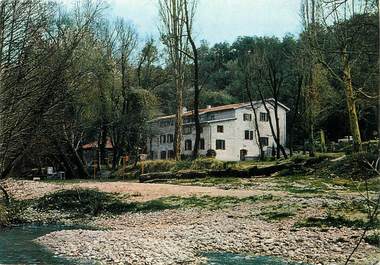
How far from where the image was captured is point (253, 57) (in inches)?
1937

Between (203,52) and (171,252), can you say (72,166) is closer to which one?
(203,52)

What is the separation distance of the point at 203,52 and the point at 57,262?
46.3 metres

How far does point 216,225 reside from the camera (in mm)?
15867

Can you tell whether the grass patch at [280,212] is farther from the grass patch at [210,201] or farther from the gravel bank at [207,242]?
the grass patch at [210,201]

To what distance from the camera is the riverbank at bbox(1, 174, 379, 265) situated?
1199cm

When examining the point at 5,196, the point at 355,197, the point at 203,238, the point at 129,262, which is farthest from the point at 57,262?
the point at 355,197

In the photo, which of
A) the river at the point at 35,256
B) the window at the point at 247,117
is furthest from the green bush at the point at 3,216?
the window at the point at 247,117

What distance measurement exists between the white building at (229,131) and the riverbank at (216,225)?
29.6 metres

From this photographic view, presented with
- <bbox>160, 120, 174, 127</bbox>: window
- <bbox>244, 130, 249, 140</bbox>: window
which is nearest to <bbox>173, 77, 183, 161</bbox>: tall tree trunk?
<bbox>244, 130, 249, 140</bbox>: window

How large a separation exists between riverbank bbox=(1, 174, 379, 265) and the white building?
1164 inches

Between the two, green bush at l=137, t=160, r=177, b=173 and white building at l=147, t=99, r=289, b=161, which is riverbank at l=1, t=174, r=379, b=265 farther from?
white building at l=147, t=99, r=289, b=161

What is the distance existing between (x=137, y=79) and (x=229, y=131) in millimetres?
11612

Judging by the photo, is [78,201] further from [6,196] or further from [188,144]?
[188,144]

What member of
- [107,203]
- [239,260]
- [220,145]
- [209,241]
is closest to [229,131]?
[220,145]
